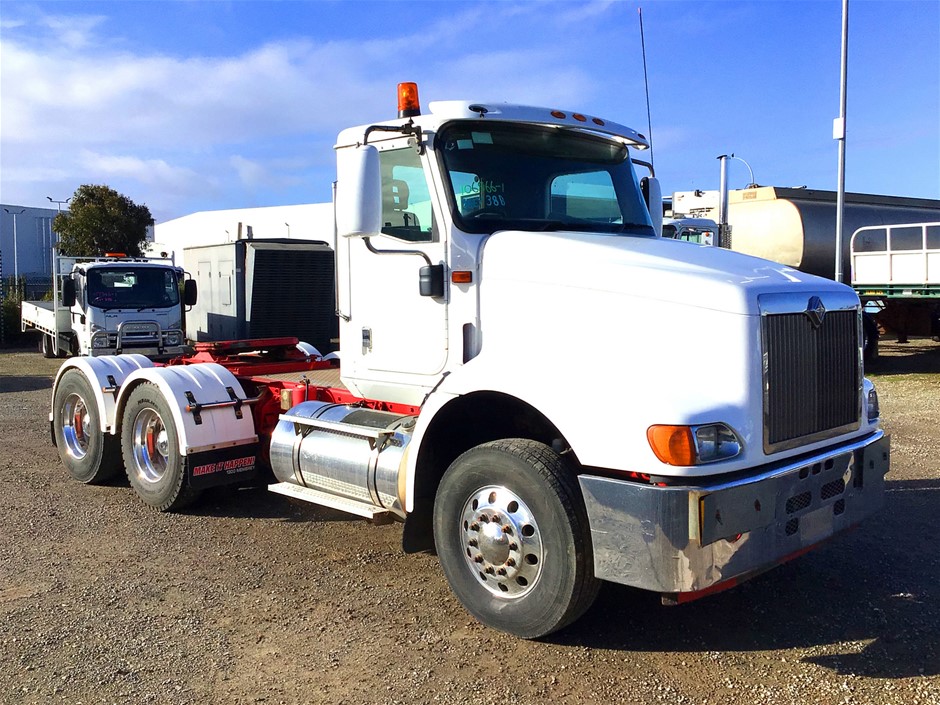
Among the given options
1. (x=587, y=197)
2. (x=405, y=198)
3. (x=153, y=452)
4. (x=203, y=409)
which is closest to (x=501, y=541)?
(x=405, y=198)

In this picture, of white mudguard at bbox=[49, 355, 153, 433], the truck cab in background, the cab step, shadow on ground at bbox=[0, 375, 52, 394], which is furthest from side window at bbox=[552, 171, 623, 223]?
shadow on ground at bbox=[0, 375, 52, 394]

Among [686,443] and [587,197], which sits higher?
[587,197]

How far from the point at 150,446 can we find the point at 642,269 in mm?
4558

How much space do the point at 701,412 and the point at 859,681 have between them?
1426mm

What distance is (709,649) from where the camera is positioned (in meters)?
4.18

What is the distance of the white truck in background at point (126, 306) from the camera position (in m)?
16.7

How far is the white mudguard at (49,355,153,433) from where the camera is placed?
730 centimetres

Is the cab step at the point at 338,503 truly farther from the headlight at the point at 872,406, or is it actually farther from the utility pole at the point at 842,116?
the utility pole at the point at 842,116

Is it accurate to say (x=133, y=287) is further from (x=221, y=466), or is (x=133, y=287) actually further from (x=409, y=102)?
(x=409, y=102)

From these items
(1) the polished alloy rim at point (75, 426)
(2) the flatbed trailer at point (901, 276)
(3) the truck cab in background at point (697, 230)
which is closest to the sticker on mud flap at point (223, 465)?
(1) the polished alloy rim at point (75, 426)

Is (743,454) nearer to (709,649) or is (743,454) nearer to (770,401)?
(770,401)

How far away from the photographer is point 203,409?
6.46 metres

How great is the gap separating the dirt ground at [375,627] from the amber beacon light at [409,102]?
2.82 m

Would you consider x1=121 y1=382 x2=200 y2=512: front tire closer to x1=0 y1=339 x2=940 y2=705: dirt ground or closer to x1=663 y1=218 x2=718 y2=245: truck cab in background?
x1=0 y1=339 x2=940 y2=705: dirt ground
